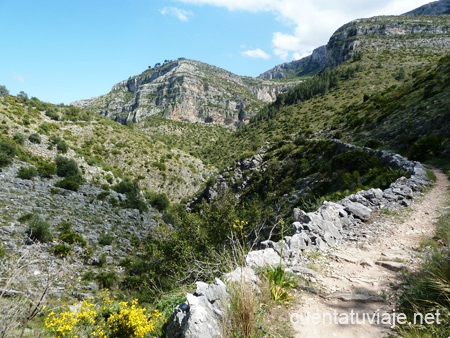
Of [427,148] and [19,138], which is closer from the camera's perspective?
[427,148]

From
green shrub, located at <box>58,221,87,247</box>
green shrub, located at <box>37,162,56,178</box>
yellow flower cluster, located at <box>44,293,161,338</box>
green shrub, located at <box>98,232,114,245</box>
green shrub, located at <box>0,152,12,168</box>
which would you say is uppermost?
green shrub, located at <box>0,152,12,168</box>

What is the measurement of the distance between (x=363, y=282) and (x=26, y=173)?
88.0 ft

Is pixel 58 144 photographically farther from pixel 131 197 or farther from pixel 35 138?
pixel 131 197

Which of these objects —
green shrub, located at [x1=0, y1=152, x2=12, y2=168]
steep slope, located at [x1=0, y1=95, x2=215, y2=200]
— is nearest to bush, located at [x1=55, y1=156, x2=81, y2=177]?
steep slope, located at [x1=0, y1=95, x2=215, y2=200]

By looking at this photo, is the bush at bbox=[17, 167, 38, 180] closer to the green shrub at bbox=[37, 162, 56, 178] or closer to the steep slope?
the green shrub at bbox=[37, 162, 56, 178]

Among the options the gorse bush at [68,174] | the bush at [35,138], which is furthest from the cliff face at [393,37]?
the bush at [35,138]

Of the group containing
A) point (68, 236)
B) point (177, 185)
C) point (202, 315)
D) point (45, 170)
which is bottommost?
point (68, 236)

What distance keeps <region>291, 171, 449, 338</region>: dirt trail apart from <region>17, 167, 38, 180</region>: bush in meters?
25.8

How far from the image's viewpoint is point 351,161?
16.4 m

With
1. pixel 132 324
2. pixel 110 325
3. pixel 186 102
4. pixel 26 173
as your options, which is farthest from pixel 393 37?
pixel 110 325

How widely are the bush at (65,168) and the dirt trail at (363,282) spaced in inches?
1161

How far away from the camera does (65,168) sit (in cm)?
2823

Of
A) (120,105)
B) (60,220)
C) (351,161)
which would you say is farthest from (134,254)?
(120,105)

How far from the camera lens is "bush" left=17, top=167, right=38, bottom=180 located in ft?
73.6
